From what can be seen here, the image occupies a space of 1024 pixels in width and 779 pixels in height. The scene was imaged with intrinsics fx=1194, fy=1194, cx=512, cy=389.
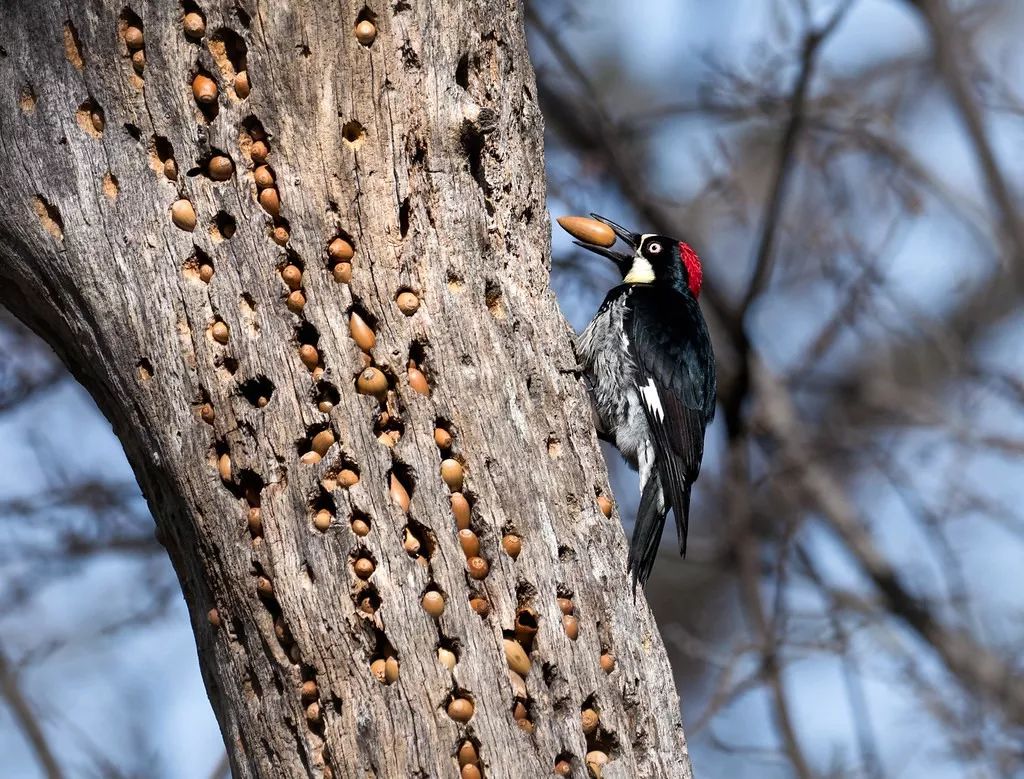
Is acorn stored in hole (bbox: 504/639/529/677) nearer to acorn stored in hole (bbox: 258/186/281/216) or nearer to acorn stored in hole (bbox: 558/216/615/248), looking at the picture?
acorn stored in hole (bbox: 258/186/281/216)

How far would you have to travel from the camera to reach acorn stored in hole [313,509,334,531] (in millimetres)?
2367

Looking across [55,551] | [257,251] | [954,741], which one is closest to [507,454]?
[257,251]

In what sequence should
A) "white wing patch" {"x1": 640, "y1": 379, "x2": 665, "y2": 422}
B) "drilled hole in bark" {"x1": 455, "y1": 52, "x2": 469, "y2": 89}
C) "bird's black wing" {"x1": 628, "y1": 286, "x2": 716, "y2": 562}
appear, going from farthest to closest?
"white wing patch" {"x1": 640, "y1": 379, "x2": 665, "y2": 422} < "bird's black wing" {"x1": 628, "y1": 286, "x2": 716, "y2": 562} < "drilled hole in bark" {"x1": 455, "y1": 52, "x2": 469, "y2": 89}

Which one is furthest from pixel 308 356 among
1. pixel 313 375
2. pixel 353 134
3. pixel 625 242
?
pixel 625 242

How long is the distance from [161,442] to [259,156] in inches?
24.5

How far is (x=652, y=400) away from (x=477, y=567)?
182 cm

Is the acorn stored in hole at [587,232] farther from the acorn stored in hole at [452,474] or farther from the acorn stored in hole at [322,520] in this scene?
the acorn stored in hole at [322,520]

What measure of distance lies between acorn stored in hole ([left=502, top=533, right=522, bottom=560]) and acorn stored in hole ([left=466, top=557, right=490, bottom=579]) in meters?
0.06

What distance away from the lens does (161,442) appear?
2.44 m

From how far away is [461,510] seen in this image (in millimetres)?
2445

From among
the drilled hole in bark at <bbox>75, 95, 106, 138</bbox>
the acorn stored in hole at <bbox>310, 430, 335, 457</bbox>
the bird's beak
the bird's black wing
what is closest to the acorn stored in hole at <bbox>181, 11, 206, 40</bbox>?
the drilled hole in bark at <bbox>75, 95, 106, 138</bbox>

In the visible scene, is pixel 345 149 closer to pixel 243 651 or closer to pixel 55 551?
pixel 243 651

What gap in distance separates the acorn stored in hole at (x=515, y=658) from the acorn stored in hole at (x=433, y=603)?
157 mm

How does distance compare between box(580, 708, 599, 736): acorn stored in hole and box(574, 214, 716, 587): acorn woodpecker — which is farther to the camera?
box(574, 214, 716, 587): acorn woodpecker
